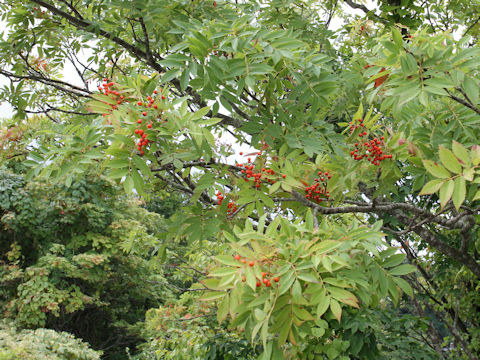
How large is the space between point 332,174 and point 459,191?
1.06 metres

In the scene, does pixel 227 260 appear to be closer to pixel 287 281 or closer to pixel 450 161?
pixel 287 281

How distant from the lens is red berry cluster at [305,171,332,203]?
253 cm

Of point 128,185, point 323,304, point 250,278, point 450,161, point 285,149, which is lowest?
point 323,304

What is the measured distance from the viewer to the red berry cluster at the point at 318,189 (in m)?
2.53

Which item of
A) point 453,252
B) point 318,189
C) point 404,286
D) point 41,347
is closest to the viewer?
point 404,286

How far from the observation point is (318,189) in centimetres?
254

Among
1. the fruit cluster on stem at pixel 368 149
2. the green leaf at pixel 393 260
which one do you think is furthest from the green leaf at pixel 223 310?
the fruit cluster on stem at pixel 368 149

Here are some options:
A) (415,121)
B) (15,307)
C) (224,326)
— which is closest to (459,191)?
(415,121)

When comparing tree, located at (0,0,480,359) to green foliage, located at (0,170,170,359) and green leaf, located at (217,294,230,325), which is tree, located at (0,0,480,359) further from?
green foliage, located at (0,170,170,359)

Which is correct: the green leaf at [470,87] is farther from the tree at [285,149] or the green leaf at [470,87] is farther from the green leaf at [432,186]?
the green leaf at [432,186]

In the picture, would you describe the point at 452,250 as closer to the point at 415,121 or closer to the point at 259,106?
the point at 415,121

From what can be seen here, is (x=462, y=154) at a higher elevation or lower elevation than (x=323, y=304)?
higher

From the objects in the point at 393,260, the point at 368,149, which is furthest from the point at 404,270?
the point at 368,149

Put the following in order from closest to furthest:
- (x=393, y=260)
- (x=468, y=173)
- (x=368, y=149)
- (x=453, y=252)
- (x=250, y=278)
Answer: (x=250, y=278), (x=468, y=173), (x=393, y=260), (x=368, y=149), (x=453, y=252)
